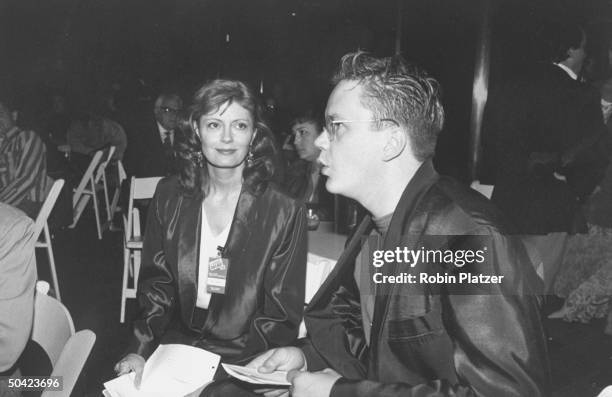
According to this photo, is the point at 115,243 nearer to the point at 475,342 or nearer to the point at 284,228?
the point at 284,228

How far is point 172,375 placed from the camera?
4.47 ft

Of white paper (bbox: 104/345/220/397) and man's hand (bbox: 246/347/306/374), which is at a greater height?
man's hand (bbox: 246/347/306/374)

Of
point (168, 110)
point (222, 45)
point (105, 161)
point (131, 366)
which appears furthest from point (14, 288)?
point (222, 45)

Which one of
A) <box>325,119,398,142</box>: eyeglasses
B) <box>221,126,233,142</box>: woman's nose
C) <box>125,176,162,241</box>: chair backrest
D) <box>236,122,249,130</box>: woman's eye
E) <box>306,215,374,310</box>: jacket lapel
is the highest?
<box>325,119,398,142</box>: eyeglasses

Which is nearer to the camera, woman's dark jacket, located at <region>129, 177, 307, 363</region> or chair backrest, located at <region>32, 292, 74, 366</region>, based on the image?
chair backrest, located at <region>32, 292, 74, 366</region>

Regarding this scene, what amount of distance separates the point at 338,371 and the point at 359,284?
186 mm

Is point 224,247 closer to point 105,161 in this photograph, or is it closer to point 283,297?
point 283,297

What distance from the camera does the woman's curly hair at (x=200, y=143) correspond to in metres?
1.78

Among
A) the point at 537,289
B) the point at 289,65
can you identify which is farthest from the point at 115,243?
the point at 537,289

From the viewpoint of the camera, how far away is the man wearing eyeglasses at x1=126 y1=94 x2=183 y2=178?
12.8ft

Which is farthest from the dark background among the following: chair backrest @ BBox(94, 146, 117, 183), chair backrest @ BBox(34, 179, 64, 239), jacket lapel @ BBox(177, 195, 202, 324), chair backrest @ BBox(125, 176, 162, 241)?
jacket lapel @ BBox(177, 195, 202, 324)

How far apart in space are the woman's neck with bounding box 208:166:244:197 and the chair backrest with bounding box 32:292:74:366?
2.05 ft

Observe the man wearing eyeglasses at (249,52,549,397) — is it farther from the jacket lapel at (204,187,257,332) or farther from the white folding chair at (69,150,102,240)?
the white folding chair at (69,150,102,240)

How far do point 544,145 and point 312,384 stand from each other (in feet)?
5.53
